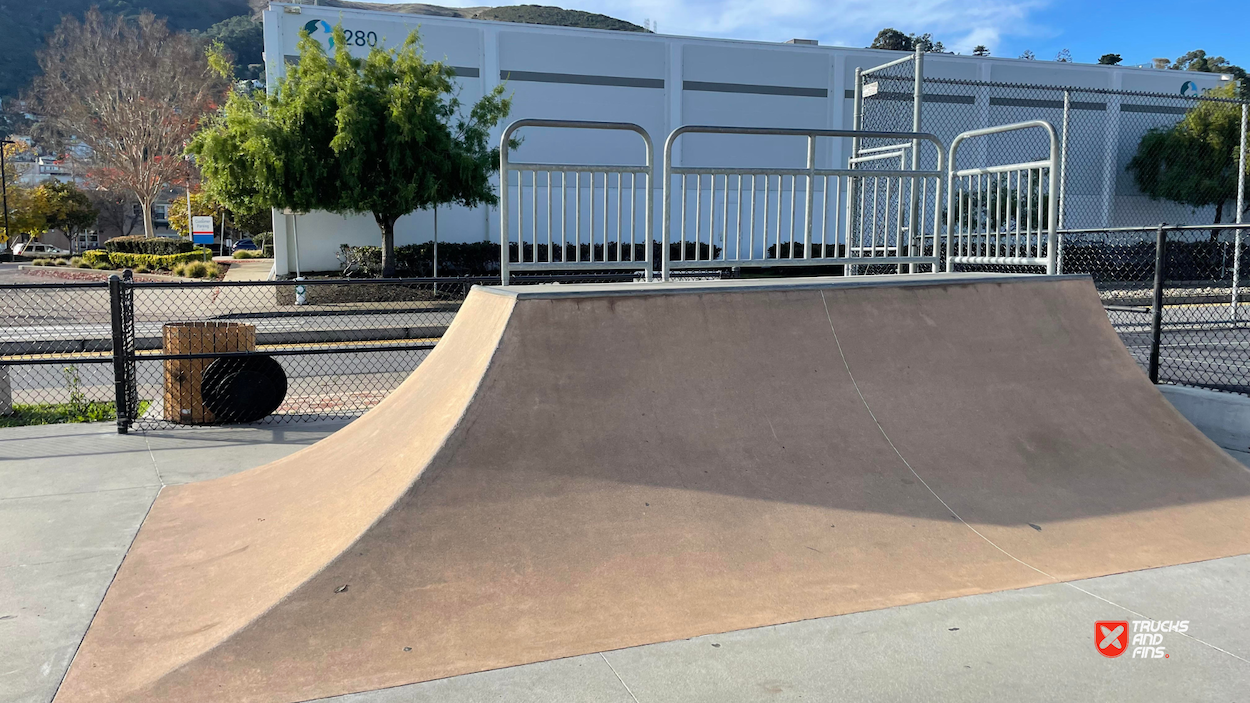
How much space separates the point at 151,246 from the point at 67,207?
24140 mm

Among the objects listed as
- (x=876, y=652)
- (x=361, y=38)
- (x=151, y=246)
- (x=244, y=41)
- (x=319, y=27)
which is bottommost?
(x=876, y=652)

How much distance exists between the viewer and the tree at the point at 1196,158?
26469 mm

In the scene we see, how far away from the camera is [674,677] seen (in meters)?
2.95

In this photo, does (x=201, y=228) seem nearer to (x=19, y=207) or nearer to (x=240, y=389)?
(x=19, y=207)

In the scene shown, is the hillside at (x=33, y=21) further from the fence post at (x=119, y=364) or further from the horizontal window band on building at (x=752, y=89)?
the fence post at (x=119, y=364)

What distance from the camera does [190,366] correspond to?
7.49 m

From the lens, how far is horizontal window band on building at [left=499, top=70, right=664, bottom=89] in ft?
92.2

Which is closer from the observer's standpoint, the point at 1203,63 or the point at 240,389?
the point at 240,389

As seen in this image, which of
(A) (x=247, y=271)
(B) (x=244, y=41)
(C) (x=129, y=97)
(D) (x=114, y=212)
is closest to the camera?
(A) (x=247, y=271)

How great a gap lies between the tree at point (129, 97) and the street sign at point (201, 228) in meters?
3.77

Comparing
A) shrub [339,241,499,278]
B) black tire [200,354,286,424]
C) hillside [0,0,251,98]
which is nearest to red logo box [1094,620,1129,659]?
black tire [200,354,286,424]

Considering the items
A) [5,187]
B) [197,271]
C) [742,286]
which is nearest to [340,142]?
[197,271]

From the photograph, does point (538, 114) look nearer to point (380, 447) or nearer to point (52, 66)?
point (380, 447)

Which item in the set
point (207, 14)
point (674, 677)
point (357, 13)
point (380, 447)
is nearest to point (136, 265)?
→ point (357, 13)
